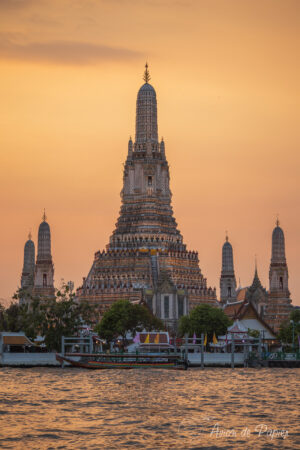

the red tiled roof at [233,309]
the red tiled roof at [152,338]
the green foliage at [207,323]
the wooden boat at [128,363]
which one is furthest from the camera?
the red tiled roof at [233,309]

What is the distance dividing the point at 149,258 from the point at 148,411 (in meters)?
98.4

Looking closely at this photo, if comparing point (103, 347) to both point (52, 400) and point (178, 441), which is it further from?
point (178, 441)

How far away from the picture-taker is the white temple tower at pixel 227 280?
18550 centimetres

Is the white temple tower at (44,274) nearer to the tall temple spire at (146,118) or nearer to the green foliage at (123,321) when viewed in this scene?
the tall temple spire at (146,118)

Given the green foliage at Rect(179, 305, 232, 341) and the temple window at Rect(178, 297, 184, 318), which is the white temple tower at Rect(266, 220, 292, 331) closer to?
the temple window at Rect(178, 297, 184, 318)

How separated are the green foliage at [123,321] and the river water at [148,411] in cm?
3441

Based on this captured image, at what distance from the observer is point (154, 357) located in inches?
4254

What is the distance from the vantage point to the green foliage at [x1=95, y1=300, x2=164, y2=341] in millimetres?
131250

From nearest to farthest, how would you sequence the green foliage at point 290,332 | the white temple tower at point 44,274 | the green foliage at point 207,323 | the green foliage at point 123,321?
1. the green foliage at point 123,321
2. the green foliage at point 207,323
3. the green foliage at point 290,332
4. the white temple tower at point 44,274

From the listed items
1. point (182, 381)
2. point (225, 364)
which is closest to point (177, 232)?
point (225, 364)

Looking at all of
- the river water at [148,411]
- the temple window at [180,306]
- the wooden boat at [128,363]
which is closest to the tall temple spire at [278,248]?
the temple window at [180,306]

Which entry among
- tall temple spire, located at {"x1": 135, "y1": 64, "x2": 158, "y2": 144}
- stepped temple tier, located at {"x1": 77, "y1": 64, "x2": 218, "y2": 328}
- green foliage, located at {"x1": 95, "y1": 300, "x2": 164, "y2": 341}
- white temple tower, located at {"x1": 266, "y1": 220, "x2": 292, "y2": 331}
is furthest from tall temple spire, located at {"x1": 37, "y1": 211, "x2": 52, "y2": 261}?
green foliage, located at {"x1": 95, "y1": 300, "x2": 164, "y2": 341}

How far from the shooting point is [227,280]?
7323 inches

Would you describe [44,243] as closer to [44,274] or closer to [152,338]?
[44,274]
